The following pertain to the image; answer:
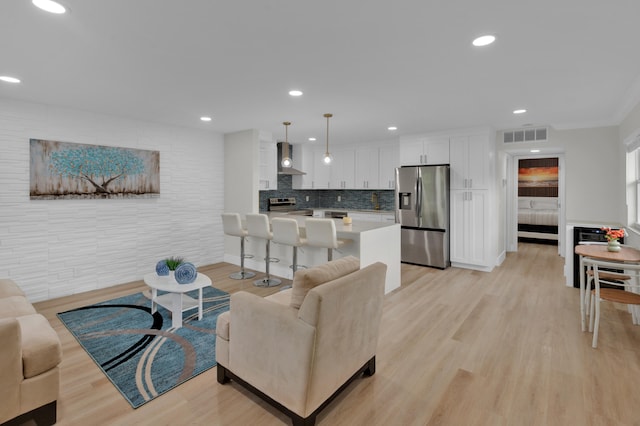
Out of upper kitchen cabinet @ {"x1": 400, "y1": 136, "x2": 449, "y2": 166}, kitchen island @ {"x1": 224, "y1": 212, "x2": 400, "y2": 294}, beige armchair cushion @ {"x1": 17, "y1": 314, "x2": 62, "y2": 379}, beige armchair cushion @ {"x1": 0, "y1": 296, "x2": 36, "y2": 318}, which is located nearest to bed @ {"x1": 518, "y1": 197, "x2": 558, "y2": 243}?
upper kitchen cabinet @ {"x1": 400, "y1": 136, "x2": 449, "y2": 166}

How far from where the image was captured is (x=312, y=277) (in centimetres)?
196

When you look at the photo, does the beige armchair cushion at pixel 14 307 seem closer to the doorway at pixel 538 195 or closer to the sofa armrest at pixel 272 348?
the sofa armrest at pixel 272 348

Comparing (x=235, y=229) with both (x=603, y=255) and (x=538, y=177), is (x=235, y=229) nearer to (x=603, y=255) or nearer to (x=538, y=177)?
(x=603, y=255)

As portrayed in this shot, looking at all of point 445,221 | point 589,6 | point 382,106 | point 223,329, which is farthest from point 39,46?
point 445,221

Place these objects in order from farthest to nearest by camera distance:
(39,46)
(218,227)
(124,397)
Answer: (218,227)
(39,46)
(124,397)

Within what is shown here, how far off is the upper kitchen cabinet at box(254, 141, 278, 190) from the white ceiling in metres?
1.96

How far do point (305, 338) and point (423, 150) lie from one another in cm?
501

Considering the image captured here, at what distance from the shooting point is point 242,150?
226 inches

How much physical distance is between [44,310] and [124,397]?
2.43 m

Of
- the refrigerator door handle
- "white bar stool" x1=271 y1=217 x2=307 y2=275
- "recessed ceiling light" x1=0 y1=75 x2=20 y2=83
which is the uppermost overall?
"recessed ceiling light" x1=0 y1=75 x2=20 y2=83

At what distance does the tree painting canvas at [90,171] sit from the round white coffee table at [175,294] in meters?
1.79

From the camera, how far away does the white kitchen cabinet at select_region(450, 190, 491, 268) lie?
5504 mm

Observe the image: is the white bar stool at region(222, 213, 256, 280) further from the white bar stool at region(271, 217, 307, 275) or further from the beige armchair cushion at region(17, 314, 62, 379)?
the beige armchair cushion at region(17, 314, 62, 379)

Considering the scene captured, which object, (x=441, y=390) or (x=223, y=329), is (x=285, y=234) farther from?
(x=441, y=390)
